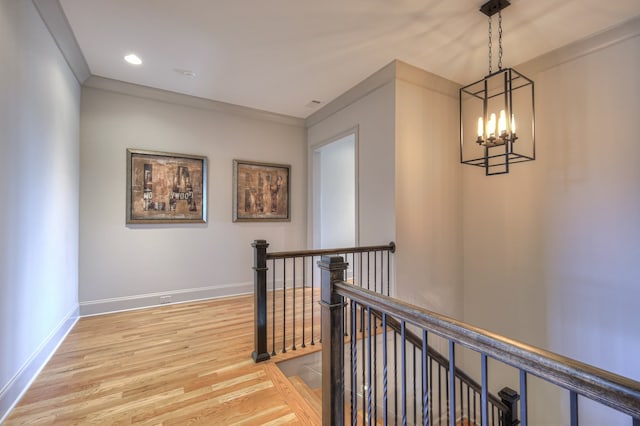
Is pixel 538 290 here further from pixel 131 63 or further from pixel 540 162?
pixel 131 63

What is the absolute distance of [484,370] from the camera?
2.83 ft

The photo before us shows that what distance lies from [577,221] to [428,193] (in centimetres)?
138

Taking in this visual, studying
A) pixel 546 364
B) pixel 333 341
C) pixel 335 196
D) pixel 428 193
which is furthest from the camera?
pixel 335 196

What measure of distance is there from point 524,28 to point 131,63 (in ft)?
12.8

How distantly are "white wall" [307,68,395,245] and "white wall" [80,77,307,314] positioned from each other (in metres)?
1.44

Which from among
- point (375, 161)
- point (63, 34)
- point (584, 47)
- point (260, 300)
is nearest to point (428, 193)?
point (375, 161)

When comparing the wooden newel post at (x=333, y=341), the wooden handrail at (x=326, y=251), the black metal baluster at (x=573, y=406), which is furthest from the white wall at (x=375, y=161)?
the black metal baluster at (x=573, y=406)

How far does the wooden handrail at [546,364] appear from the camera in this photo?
59 centimetres

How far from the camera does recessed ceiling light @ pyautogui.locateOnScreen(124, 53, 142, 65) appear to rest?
9.50 feet

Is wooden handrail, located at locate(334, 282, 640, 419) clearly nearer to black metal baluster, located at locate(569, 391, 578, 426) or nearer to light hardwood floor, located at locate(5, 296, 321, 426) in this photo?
black metal baluster, located at locate(569, 391, 578, 426)

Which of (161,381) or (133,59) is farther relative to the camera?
(133,59)

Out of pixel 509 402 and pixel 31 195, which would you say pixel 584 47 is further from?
pixel 31 195

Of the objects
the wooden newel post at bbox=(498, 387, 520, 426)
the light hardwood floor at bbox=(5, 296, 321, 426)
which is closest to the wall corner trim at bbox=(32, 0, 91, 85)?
the light hardwood floor at bbox=(5, 296, 321, 426)

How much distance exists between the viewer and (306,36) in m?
2.63
